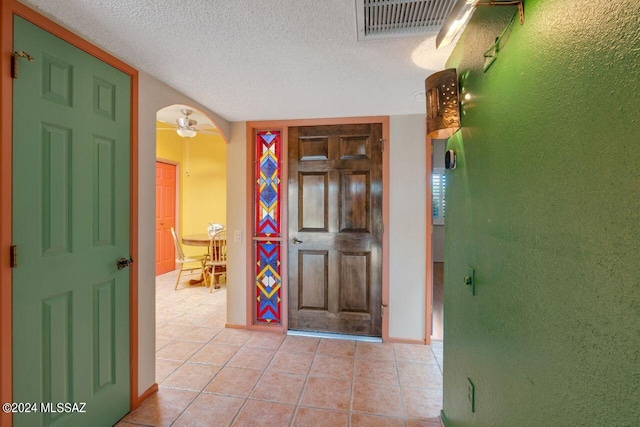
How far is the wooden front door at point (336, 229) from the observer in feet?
9.18

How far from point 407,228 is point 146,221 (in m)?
2.17

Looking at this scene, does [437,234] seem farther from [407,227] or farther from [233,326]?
[233,326]

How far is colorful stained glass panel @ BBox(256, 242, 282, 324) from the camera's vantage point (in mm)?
2979

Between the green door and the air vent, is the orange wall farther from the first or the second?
the air vent

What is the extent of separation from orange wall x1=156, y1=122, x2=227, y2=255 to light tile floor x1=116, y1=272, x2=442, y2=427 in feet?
9.09

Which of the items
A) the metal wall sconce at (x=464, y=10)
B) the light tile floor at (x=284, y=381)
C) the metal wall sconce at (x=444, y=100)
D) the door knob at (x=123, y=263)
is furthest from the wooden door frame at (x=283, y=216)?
the metal wall sconce at (x=464, y=10)

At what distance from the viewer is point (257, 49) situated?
1.59 meters

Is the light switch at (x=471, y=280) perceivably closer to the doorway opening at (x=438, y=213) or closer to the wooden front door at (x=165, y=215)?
the doorway opening at (x=438, y=213)

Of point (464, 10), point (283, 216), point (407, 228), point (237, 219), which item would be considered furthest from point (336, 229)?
point (464, 10)

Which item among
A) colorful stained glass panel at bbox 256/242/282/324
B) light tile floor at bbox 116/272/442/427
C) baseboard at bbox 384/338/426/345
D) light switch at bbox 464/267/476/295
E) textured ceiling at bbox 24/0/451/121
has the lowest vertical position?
light tile floor at bbox 116/272/442/427

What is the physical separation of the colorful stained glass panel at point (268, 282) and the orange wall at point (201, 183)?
273 centimetres

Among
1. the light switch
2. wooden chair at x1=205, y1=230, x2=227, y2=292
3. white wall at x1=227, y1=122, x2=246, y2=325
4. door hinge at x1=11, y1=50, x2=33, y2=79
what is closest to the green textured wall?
the light switch

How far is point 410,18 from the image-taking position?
54.1 inches

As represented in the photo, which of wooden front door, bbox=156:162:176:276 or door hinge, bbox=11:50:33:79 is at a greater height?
door hinge, bbox=11:50:33:79
